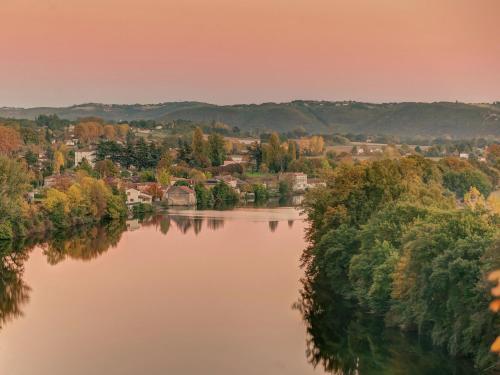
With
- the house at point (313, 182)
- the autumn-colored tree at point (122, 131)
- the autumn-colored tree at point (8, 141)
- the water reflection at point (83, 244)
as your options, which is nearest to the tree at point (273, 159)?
the house at point (313, 182)

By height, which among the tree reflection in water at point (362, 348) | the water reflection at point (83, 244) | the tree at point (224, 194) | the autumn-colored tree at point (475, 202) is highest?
the autumn-colored tree at point (475, 202)

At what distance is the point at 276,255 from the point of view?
1061 inches

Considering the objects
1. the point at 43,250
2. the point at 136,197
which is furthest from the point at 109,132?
the point at 43,250

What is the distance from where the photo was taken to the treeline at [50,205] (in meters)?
30.2

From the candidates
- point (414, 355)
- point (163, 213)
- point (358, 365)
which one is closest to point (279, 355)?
point (358, 365)

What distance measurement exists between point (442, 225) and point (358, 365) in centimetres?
315

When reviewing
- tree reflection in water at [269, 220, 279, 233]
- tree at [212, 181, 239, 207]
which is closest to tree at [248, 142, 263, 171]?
tree at [212, 181, 239, 207]

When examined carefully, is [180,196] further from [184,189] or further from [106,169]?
[106,169]

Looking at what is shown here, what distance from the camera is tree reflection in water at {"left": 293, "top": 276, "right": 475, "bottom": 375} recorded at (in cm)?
1398

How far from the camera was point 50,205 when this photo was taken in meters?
33.4

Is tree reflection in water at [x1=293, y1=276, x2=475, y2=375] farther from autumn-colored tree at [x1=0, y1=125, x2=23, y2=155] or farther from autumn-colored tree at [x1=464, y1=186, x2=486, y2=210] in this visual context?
autumn-colored tree at [x1=0, y1=125, x2=23, y2=155]

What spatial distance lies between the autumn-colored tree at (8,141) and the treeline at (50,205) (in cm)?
2679

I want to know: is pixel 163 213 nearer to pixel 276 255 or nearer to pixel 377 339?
pixel 276 255

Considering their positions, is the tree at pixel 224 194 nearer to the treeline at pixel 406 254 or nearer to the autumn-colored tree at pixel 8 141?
the autumn-colored tree at pixel 8 141
